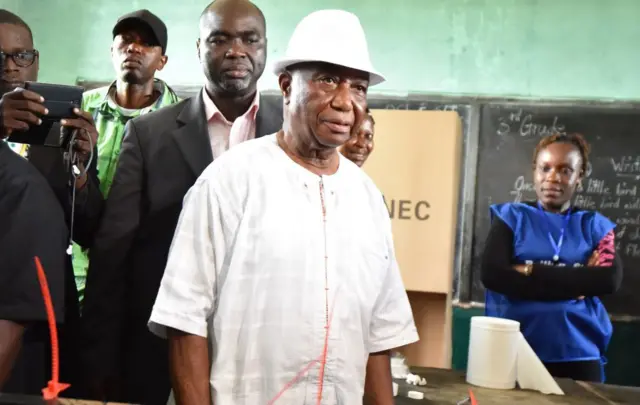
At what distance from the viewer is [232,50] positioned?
5.93 ft

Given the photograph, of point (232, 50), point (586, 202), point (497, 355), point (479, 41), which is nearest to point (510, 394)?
point (497, 355)

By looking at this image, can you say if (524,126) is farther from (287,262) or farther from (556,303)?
(287,262)

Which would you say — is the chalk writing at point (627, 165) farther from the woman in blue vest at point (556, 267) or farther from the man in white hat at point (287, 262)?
the man in white hat at point (287, 262)

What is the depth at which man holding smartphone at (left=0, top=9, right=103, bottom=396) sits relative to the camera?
1387 millimetres

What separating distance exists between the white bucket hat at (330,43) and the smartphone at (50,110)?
56 cm

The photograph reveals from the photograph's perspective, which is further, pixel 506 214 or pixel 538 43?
pixel 538 43

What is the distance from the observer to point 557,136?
9.30 feet

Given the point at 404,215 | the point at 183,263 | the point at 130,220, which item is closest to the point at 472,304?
the point at 404,215

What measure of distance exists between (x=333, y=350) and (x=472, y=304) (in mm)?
2861

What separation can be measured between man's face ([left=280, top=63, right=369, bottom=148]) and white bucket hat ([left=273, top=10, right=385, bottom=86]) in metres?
0.02

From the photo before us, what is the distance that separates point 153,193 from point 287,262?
580 mm

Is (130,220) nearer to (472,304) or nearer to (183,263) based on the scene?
(183,263)

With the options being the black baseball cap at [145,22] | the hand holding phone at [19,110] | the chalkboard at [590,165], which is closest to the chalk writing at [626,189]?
the chalkboard at [590,165]

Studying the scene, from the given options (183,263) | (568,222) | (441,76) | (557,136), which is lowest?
(183,263)
